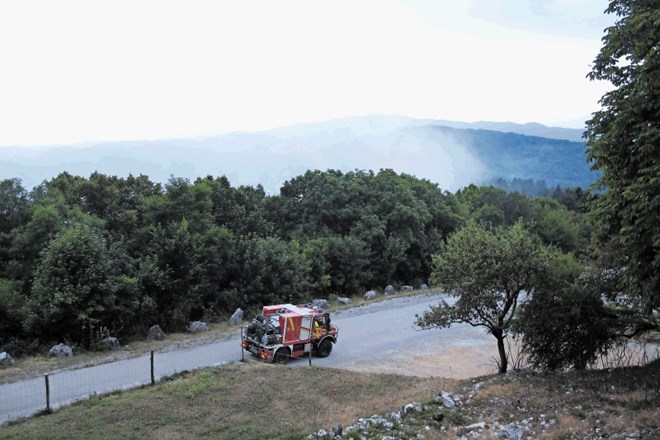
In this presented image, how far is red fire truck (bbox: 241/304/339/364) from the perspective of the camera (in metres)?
17.4

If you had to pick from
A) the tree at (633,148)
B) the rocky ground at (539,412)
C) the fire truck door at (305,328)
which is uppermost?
the tree at (633,148)

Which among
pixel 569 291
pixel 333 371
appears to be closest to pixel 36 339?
pixel 333 371

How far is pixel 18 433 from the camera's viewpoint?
10.9m

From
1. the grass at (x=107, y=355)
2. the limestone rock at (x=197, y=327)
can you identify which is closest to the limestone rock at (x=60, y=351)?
the grass at (x=107, y=355)

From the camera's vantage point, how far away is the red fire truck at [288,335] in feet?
57.0

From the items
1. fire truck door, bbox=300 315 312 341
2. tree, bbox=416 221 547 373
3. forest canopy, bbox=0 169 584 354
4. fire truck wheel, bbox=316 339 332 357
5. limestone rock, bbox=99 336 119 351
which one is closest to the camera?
tree, bbox=416 221 547 373

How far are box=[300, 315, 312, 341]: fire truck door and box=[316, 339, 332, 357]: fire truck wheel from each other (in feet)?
2.41

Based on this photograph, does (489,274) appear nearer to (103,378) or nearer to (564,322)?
(564,322)

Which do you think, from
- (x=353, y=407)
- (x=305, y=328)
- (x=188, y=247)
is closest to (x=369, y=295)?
(x=188, y=247)

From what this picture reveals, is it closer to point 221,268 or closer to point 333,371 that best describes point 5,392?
point 333,371

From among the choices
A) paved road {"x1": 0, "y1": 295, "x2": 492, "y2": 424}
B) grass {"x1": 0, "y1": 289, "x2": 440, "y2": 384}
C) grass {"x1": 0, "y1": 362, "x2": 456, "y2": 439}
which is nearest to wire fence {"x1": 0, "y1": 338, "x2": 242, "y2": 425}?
paved road {"x1": 0, "y1": 295, "x2": 492, "y2": 424}

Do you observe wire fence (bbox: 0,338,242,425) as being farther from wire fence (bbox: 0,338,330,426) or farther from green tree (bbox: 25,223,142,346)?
green tree (bbox: 25,223,142,346)

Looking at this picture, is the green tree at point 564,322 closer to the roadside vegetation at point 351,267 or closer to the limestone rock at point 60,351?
the roadside vegetation at point 351,267

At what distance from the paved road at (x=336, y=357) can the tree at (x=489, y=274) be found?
379 centimetres
